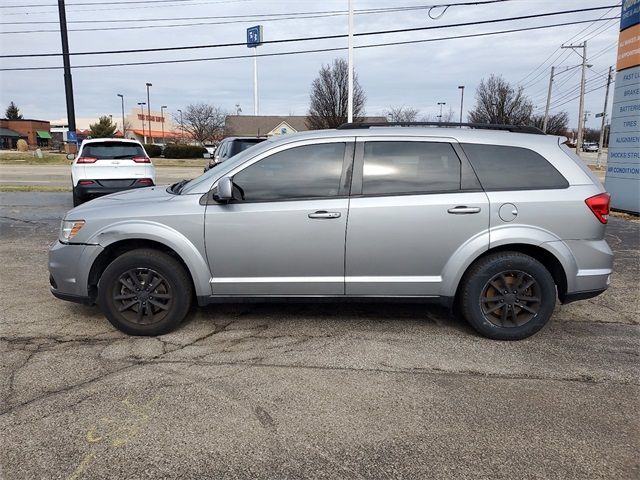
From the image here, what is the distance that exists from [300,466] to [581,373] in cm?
238

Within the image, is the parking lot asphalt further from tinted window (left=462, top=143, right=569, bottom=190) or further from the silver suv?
tinted window (left=462, top=143, right=569, bottom=190)

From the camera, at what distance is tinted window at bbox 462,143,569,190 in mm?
4371

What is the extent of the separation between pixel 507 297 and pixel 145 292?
312cm

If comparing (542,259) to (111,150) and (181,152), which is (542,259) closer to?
(111,150)

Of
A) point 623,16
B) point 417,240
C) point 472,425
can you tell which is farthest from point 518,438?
point 623,16

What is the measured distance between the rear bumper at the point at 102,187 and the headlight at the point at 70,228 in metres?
6.73

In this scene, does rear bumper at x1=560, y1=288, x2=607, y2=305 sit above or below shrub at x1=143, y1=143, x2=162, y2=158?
below

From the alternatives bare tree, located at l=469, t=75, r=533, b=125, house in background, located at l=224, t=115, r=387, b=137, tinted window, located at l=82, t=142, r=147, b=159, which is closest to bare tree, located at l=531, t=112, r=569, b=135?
bare tree, located at l=469, t=75, r=533, b=125

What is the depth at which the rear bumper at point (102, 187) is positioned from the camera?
1091 centimetres

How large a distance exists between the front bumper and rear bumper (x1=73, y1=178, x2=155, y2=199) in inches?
268

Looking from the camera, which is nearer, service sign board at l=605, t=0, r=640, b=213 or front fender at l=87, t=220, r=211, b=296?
front fender at l=87, t=220, r=211, b=296

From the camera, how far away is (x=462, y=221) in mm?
4273

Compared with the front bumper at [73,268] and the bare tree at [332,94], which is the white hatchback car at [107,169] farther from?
the bare tree at [332,94]

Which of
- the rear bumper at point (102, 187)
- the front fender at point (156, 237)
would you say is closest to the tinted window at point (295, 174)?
the front fender at point (156, 237)
